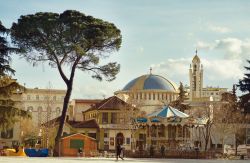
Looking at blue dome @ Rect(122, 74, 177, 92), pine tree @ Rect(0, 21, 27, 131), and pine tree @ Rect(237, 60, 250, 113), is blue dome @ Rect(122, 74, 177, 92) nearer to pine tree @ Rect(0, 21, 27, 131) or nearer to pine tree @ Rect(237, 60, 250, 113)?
pine tree @ Rect(237, 60, 250, 113)

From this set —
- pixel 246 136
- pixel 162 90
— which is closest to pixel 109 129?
pixel 246 136

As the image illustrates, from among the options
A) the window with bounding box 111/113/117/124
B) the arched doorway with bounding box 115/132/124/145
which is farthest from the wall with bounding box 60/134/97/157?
the window with bounding box 111/113/117/124

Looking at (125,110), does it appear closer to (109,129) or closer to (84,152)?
(109,129)

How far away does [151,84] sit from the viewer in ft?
394

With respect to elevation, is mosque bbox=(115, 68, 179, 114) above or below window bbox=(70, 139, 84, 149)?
above

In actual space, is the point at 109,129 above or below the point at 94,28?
below

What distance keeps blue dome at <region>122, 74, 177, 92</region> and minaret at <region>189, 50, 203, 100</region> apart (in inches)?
771

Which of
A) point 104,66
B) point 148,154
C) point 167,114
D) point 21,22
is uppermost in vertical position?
point 21,22

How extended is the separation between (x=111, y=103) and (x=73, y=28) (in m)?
32.7

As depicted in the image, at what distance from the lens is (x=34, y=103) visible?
150000mm

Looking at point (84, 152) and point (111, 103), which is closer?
point (84, 152)

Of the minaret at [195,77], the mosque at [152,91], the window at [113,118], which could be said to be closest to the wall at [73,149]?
the window at [113,118]

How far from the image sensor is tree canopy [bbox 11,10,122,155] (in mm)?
55094

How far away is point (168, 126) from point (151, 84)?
60828 millimetres
